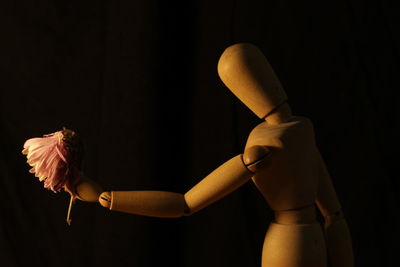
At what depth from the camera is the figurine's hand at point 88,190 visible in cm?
73

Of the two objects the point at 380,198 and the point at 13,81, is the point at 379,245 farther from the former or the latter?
the point at 13,81

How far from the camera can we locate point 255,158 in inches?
27.7

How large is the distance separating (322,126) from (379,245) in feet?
1.12

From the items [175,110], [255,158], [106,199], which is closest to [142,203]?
[106,199]

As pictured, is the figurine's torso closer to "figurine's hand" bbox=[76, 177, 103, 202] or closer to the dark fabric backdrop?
"figurine's hand" bbox=[76, 177, 103, 202]

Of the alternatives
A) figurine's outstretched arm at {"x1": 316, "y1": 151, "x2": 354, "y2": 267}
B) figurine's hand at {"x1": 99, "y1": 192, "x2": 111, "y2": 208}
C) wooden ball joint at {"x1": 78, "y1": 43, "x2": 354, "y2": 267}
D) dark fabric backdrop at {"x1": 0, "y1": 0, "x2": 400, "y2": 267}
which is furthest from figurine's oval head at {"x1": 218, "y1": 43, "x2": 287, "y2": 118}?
dark fabric backdrop at {"x1": 0, "y1": 0, "x2": 400, "y2": 267}

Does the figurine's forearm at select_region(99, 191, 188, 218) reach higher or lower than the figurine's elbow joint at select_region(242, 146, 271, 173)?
lower

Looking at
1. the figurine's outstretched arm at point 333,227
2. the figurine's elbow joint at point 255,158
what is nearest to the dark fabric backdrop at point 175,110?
the figurine's outstretched arm at point 333,227

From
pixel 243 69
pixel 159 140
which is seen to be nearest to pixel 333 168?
pixel 159 140

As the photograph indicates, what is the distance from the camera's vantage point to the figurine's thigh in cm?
74

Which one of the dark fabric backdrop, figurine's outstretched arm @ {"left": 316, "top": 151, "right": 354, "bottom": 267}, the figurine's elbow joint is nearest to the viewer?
the figurine's elbow joint

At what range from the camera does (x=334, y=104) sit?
1259 millimetres

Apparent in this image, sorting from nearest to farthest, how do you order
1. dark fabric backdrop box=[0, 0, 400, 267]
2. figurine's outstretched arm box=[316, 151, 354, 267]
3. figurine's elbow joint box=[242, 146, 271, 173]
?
figurine's elbow joint box=[242, 146, 271, 173] → figurine's outstretched arm box=[316, 151, 354, 267] → dark fabric backdrop box=[0, 0, 400, 267]

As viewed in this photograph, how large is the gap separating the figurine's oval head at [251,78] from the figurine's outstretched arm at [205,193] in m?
0.09
